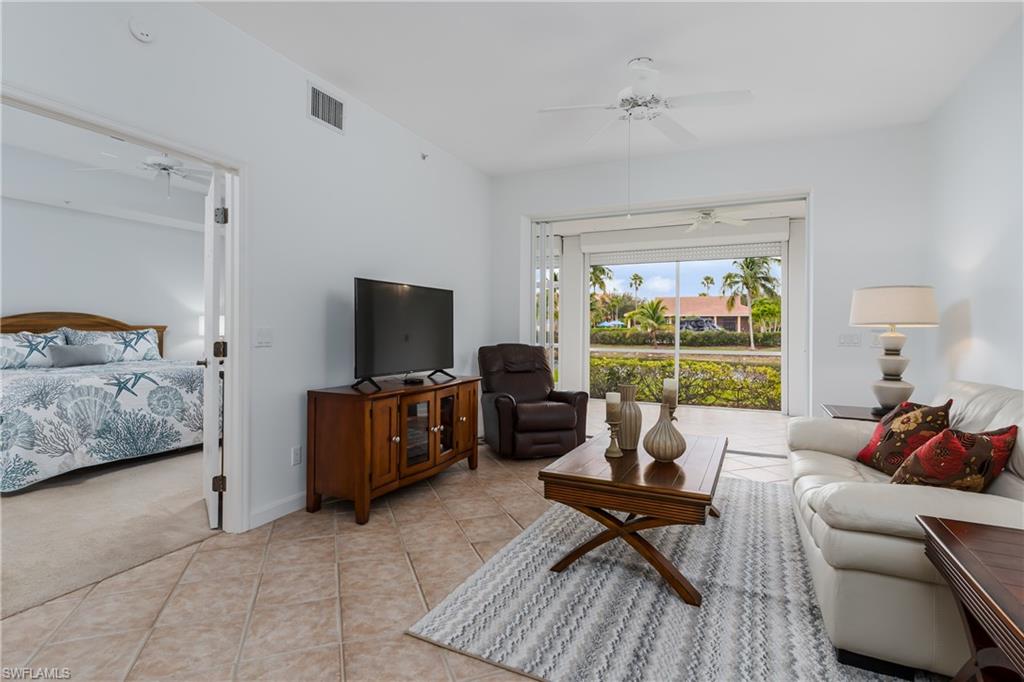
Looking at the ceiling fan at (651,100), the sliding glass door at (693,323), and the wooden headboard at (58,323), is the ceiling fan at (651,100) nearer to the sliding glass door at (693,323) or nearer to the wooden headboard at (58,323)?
the sliding glass door at (693,323)

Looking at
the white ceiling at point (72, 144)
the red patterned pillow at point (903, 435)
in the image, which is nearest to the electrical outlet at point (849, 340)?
the red patterned pillow at point (903, 435)

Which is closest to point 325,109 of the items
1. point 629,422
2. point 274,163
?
point 274,163

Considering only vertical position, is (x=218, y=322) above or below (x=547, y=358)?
above

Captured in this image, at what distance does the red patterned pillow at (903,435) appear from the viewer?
7.70 ft

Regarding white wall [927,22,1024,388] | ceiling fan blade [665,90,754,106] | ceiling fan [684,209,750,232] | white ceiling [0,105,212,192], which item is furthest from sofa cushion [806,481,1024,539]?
white ceiling [0,105,212,192]

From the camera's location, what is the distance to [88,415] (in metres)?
3.79

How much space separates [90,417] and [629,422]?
3.97 meters

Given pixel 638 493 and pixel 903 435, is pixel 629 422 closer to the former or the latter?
pixel 638 493

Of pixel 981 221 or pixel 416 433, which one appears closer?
pixel 981 221

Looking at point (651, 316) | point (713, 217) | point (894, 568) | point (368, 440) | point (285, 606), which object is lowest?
point (285, 606)

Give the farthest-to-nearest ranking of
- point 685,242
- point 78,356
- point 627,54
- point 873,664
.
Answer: point 685,242 → point 78,356 → point 627,54 → point 873,664

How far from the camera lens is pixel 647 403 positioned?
772cm

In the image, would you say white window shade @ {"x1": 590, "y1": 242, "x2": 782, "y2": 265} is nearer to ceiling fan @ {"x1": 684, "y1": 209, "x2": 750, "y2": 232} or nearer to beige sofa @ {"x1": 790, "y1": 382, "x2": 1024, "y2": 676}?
ceiling fan @ {"x1": 684, "y1": 209, "x2": 750, "y2": 232}

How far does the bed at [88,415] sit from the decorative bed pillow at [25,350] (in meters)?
0.02
